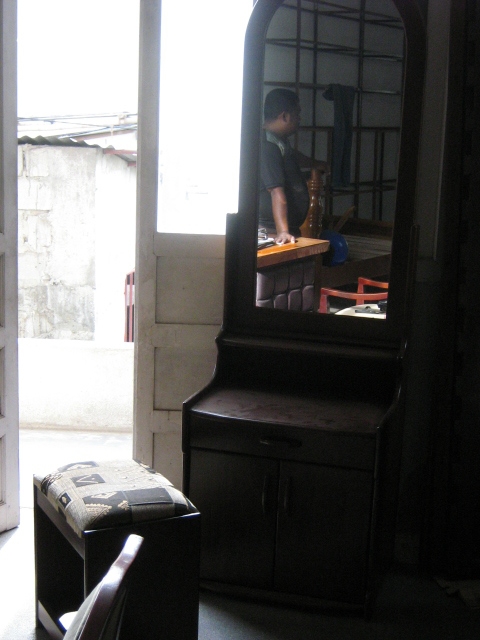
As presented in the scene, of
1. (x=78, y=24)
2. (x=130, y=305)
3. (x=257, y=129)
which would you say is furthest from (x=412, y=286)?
(x=78, y=24)

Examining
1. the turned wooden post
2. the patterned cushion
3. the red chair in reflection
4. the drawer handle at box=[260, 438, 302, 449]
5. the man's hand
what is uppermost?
the turned wooden post

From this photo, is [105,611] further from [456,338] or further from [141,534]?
[456,338]

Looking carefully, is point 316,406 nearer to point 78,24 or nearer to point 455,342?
point 455,342

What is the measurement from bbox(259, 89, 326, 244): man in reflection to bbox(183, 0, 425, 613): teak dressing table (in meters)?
0.04

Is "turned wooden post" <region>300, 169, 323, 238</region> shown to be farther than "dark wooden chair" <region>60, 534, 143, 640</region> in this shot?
Yes

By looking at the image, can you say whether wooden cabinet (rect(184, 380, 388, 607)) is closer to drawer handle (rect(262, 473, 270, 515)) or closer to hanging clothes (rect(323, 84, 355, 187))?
drawer handle (rect(262, 473, 270, 515))

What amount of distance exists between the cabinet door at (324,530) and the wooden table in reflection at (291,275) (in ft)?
1.94

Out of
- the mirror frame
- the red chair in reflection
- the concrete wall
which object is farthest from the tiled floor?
the concrete wall

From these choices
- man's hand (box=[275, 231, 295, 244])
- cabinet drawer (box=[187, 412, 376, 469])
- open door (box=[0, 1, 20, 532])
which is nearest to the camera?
cabinet drawer (box=[187, 412, 376, 469])

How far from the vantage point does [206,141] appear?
2688 mm

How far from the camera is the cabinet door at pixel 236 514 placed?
2234 millimetres

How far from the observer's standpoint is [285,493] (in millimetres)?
2207

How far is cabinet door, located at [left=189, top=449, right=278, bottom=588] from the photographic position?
7.33ft

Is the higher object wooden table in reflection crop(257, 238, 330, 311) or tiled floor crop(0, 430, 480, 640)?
wooden table in reflection crop(257, 238, 330, 311)
